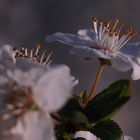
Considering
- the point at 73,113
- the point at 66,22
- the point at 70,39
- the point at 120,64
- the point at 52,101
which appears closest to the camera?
the point at 52,101

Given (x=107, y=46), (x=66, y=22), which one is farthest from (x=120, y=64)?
(x=66, y=22)

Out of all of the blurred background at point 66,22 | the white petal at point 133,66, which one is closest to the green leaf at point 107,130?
the white petal at point 133,66

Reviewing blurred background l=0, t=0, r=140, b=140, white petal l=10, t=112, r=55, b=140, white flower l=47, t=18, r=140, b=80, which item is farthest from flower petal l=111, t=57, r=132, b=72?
blurred background l=0, t=0, r=140, b=140

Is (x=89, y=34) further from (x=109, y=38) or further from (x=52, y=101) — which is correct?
(x=52, y=101)

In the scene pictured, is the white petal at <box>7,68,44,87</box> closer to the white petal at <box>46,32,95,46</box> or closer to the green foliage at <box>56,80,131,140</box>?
the green foliage at <box>56,80,131,140</box>

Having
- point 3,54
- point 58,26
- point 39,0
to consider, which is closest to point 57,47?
point 58,26

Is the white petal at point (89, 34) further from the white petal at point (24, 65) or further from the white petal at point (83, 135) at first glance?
A: the white petal at point (24, 65)
